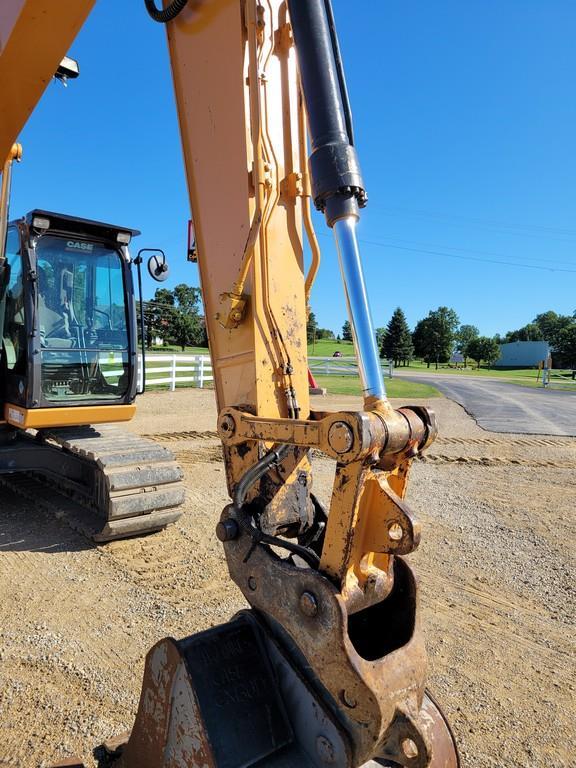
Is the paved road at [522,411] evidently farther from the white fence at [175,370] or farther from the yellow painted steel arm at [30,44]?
the yellow painted steel arm at [30,44]

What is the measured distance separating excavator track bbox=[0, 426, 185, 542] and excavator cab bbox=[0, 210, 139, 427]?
12.3 inches

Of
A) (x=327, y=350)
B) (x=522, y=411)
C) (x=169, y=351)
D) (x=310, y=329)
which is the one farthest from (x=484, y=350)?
(x=522, y=411)

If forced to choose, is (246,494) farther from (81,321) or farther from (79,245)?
(79,245)

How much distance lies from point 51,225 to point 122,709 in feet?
13.0

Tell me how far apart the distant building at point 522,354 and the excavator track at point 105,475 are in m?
87.8

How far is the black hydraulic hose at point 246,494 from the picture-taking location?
193cm

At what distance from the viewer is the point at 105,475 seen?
15.1ft

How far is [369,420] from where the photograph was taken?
1.62 metres

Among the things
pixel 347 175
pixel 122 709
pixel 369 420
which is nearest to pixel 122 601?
pixel 122 709

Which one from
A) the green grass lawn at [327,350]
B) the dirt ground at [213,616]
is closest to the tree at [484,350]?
the green grass lawn at [327,350]

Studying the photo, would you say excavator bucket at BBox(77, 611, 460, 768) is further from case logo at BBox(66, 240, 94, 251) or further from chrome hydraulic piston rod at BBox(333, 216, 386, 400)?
case logo at BBox(66, 240, 94, 251)

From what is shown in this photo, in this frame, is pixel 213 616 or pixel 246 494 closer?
pixel 246 494

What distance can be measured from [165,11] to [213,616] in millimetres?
3356

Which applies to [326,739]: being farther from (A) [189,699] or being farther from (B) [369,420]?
(B) [369,420]
